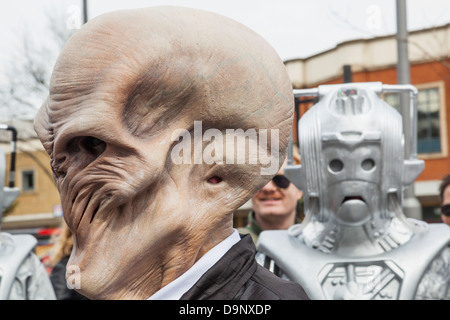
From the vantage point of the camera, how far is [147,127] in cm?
128

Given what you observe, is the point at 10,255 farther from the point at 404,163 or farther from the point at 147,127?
the point at 147,127

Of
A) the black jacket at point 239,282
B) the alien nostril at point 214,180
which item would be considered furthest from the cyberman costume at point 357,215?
the alien nostril at point 214,180

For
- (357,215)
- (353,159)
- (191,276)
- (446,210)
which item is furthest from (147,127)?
(446,210)

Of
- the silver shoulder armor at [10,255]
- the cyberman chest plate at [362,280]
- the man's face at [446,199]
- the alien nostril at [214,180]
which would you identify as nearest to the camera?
the alien nostril at [214,180]

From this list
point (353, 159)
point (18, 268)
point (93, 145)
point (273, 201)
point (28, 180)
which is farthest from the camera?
point (28, 180)

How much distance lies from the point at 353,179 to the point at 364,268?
14.8 inches

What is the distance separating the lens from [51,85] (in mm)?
1264

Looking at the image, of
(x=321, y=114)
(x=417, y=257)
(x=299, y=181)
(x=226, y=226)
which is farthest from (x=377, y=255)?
(x=226, y=226)

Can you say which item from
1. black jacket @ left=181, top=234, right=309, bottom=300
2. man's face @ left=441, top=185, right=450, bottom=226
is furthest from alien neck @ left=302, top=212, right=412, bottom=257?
black jacket @ left=181, top=234, right=309, bottom=300

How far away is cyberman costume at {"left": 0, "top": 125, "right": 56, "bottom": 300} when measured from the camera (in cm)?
299

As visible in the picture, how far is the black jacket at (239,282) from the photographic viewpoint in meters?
1.31

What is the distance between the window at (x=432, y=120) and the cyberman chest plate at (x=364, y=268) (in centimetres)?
820

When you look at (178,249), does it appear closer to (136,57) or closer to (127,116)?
(127,116)

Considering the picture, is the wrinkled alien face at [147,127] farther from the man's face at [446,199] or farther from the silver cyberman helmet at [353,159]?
the man's face at [446,199]
